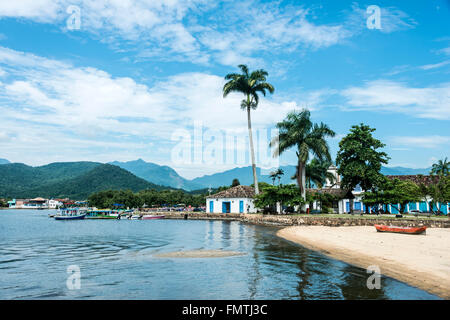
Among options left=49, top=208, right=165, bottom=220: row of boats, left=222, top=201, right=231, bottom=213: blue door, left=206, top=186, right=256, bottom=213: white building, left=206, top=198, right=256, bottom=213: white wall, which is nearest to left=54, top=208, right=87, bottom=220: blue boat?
left=49, top=208, right=165, bottom=220: row of boats

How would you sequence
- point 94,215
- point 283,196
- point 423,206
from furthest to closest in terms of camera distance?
1. point 94,215
2. point 423,206
3. point 283,196

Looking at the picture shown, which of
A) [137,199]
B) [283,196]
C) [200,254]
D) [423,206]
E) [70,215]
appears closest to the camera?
[200,254]

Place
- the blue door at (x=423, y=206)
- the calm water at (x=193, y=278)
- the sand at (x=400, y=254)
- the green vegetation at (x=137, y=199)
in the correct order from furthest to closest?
the green vegetation at (x=137, y=199), the blue door at (x=423, y=206), the sand at (x=400, y=254), the calm water at (x=193, y=278)

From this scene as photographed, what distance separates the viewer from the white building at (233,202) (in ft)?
187

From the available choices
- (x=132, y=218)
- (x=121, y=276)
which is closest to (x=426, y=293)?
(x=121, y=276)

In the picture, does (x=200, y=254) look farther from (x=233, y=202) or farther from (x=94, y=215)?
(x=94, y=215)

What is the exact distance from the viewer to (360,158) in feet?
134

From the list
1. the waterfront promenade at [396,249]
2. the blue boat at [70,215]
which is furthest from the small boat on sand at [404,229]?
the blue boat at [70,215]

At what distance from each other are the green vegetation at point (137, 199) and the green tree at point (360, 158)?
68.8m

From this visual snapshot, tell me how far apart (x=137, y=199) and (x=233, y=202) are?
59413 millimetres

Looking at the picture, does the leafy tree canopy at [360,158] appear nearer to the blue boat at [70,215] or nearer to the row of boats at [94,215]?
the row of boats at [94,215]

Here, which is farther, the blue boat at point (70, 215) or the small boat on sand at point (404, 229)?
the blue boat at point (70, 215)

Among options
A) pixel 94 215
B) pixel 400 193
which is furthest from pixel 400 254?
pixel 94 215
